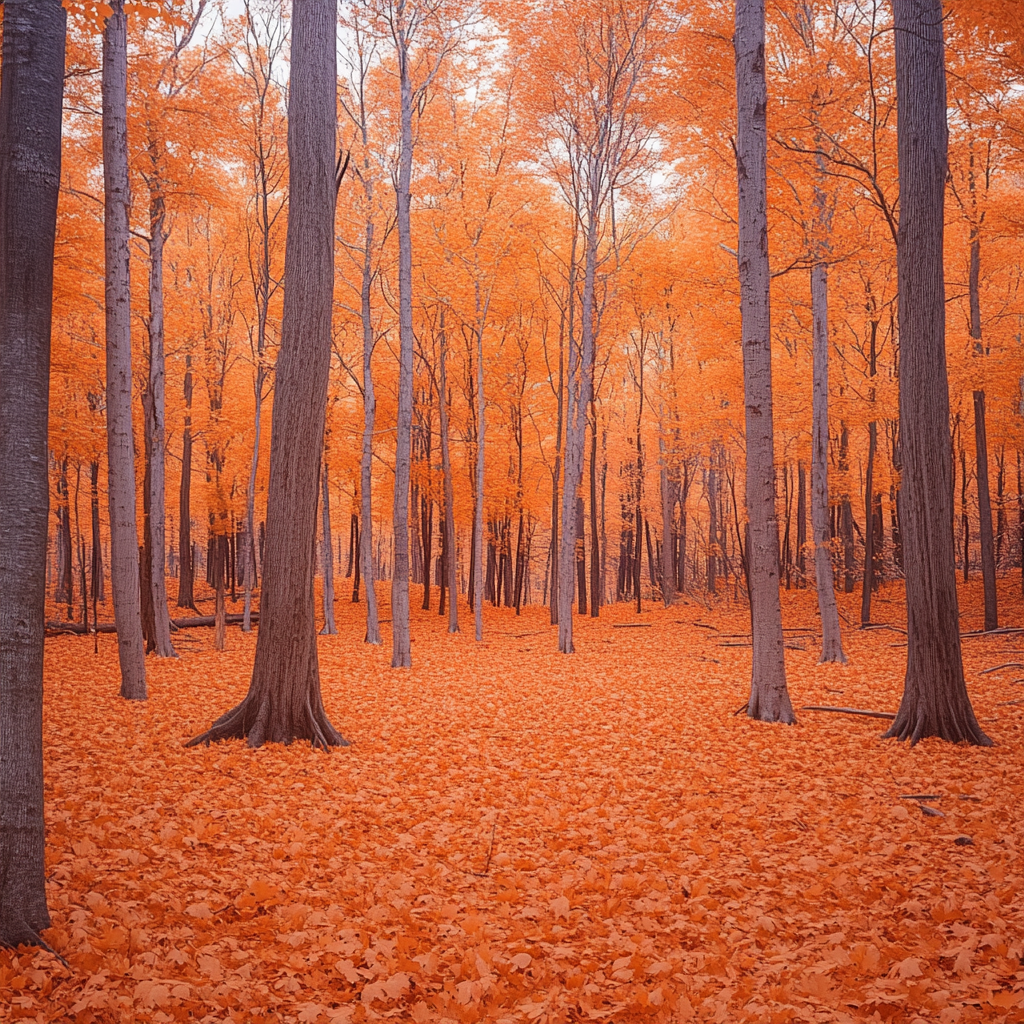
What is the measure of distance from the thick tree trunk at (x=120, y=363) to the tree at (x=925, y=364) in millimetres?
8375

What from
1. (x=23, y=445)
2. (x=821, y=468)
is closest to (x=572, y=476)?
(x=821, y=468)

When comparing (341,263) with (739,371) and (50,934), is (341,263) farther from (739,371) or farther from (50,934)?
(50,934)

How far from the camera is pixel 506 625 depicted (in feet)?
64.9

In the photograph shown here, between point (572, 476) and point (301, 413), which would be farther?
point (572, 476)

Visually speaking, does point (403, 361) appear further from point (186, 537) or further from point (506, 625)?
point (186, 537)

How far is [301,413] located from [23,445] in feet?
12.3

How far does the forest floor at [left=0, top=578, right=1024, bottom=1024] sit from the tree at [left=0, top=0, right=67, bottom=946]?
1.57ft

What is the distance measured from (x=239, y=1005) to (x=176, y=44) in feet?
44.6

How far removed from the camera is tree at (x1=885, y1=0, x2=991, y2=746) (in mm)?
6324

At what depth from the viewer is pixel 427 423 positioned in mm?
21094

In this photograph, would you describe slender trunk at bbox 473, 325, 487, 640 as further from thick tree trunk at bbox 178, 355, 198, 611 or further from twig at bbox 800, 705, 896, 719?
thick tree trunk at bbox 178, 355, 198, 611

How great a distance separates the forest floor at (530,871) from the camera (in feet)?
8.82

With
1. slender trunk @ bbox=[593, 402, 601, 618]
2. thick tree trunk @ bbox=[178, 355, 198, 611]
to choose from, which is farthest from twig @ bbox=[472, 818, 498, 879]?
thick tree trunk @ bbox=[178, 355, 198, 611]

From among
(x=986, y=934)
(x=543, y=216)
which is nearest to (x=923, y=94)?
(x=986, y=934)
